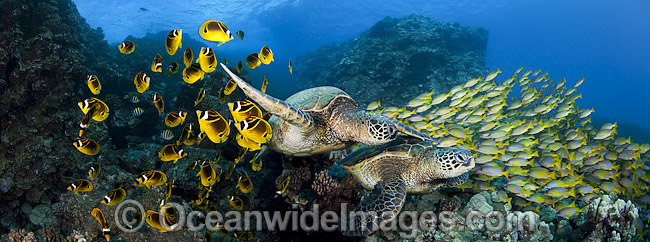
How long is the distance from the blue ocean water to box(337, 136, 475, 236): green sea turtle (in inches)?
537

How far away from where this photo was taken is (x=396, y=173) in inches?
148

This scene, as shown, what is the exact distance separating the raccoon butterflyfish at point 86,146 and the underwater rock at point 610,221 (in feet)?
20.3

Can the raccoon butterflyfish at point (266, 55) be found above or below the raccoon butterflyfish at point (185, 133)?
above

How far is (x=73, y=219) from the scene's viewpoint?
11.9 feet

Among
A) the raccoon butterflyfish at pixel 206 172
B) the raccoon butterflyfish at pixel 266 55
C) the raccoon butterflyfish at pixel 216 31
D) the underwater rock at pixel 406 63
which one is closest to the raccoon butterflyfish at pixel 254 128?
the raccoon butterflyfish at pixel 206 172

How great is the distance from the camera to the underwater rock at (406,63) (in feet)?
40.6

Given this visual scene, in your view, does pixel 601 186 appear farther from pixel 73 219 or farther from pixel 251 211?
pixel 73 219

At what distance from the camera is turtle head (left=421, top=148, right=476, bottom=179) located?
124 inches

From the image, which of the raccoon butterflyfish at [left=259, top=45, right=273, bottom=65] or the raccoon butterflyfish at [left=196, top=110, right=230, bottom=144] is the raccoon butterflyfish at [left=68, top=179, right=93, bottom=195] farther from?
the raccoon butterflyfish at [left=259, top=45, right=273, bottom=65]

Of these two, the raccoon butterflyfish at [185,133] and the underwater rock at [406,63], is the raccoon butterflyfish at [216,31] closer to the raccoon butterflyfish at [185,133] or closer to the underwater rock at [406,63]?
the raccoon butterflyfish at [185,133]

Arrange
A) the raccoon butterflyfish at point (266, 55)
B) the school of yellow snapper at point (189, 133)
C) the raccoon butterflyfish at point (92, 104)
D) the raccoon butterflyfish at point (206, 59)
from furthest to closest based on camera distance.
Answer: the raccoon butterflyfish at point (266, 55)
the raccoon butterflyfish at point (206, 59)
the raccoon butterflyfish at point (92, 104)
the school of yellow snapper at point (189, 133)

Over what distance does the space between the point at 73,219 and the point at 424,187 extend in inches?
202

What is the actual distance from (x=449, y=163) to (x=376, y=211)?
1105mm

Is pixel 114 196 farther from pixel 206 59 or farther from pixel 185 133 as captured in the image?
pixel 206 59
